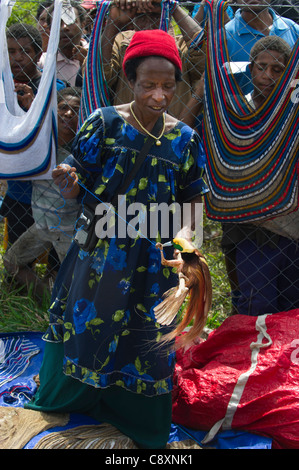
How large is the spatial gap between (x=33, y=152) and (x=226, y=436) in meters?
1.86

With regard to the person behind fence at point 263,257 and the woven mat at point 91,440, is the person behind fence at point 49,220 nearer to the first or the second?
the person behind fence at point 263,257

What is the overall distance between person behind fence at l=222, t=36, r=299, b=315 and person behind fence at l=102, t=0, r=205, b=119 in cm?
37

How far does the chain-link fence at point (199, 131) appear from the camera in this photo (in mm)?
3160

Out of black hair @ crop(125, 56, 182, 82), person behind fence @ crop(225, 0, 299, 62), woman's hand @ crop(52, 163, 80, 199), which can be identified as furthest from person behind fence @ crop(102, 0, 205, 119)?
woman's hand @ crop(52, 163, 80, 199)

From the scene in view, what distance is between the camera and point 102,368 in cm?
238

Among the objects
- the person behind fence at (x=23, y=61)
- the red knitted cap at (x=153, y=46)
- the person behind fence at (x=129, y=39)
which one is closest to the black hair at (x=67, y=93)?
the person behind fence at (x=23, y=61)

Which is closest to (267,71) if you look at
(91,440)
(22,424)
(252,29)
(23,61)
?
(252,29)

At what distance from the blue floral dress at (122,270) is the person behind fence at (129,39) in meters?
0.93

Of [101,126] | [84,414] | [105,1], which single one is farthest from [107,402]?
[105,1]

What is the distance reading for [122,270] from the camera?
2342mm

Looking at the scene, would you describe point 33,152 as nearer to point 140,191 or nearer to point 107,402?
point 140,191

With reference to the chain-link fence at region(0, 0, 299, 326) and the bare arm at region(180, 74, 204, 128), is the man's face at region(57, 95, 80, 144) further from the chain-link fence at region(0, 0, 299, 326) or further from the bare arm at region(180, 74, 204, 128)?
the bare arm at region(180, 74, 204, 128)

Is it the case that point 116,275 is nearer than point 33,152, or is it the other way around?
point 116,275

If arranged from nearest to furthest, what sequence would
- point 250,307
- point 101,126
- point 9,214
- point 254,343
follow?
1. point 101,126
2. point 254,343
3. point 250,307
4. point 9,214
